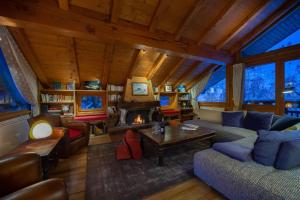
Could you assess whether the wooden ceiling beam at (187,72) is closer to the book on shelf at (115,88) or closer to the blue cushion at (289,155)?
the book on shelf at (115,88)

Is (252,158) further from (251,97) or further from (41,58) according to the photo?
(41,58)

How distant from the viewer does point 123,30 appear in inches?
113

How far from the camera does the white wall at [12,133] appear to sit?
2.22 m

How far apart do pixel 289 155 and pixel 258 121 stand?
1.84 metres

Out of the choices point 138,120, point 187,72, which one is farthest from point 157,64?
point 138,120

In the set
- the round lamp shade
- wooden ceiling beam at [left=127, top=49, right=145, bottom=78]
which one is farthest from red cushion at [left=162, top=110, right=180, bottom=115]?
the round lamp shade

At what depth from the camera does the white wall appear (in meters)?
2.22

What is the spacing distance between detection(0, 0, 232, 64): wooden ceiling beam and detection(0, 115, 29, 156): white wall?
1666 mm

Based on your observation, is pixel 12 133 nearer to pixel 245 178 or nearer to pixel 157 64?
pixel 245 178

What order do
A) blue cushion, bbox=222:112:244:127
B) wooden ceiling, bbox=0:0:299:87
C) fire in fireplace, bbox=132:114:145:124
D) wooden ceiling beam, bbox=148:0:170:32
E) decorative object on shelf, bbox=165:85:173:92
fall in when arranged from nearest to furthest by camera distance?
1. wooden ceiling, bbox=0:0:299:87
2. wooden ceiling beam, bbox=148:0:170:32
3. blue cushion, bbox=222:112:244:127
4. fire in fireplace, bbox=132:114:145:124
5. decorative object on shelf, bbox=165:85:173:92

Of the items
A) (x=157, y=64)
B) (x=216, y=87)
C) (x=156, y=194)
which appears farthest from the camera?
(x=216, y=87)

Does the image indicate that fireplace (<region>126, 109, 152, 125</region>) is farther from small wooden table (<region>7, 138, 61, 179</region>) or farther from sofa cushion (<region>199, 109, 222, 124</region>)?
small wooden table (<region>7, 138, 61, 179</region>)

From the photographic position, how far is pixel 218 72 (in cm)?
544

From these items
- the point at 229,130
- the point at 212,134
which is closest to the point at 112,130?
the point at 212,134
